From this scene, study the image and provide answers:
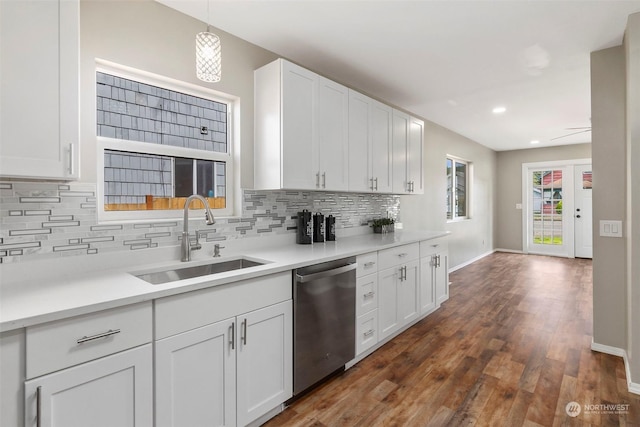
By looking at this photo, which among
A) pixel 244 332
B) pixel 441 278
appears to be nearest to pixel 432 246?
pixel 441 278

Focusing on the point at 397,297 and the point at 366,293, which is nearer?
the point at 366,293

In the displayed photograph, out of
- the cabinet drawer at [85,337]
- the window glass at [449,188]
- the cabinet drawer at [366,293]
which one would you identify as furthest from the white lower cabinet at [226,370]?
the window glass at [449,188]

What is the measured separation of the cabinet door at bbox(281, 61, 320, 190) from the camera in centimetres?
238

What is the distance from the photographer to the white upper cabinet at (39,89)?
4.12 feet

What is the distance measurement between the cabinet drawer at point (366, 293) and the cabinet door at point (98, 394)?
1518 mm

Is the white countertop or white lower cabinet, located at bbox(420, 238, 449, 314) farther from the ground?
the white countertop

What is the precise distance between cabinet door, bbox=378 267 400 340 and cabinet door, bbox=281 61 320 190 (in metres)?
1.01

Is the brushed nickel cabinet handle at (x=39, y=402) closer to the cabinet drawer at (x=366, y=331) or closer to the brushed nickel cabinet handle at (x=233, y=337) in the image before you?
the brushed nickel cabinet handle at (x=233, y=337)

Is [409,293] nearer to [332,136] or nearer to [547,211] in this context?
[332,136]

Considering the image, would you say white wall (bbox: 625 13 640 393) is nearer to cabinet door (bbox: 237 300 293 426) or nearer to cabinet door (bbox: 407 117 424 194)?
cabinet door (bbox: 407 117 424 194)

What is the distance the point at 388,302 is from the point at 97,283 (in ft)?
7.11

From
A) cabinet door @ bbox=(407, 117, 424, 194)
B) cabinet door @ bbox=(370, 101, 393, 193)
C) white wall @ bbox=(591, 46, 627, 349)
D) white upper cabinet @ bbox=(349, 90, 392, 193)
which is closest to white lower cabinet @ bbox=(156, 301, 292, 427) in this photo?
white upper cabinet @ bbox=(349, 90, 392, 193)

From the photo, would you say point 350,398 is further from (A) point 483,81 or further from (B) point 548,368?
(A) point 483,81

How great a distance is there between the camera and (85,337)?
120 cm
